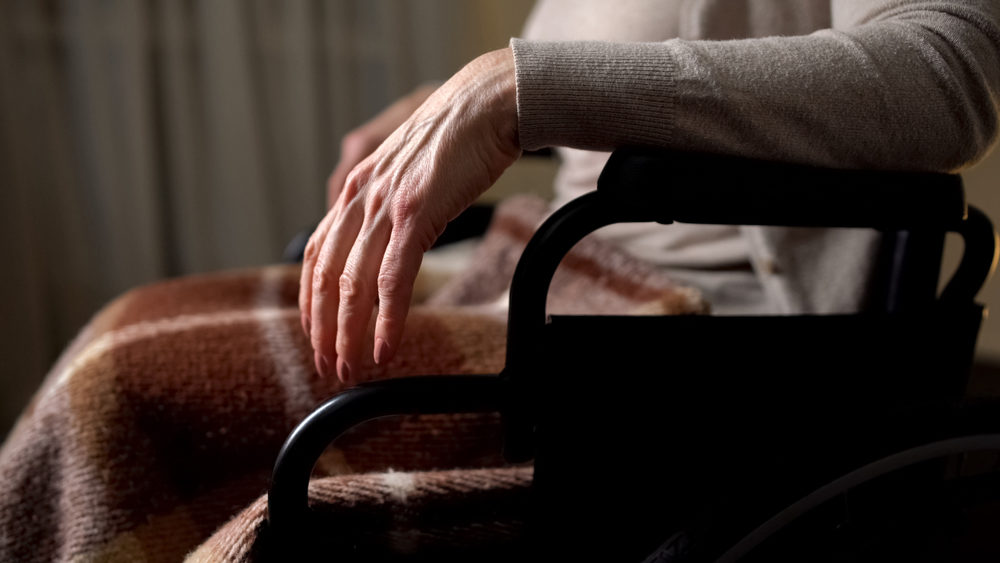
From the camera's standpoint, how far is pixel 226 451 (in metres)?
0.59

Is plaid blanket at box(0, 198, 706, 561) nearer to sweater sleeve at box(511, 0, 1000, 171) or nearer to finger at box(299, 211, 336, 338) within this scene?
finger at box(299, 211, 336, 338)

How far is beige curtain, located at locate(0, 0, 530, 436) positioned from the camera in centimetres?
170

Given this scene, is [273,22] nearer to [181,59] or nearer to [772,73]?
[181,59]

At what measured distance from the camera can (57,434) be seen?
0.58 metres

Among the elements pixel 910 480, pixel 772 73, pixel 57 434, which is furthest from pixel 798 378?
pixel 57 434

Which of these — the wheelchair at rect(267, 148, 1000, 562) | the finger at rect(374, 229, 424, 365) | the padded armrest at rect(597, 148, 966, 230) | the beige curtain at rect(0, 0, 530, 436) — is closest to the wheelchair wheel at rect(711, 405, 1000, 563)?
the wheelchair at rect(267, 148, 1000, 562)

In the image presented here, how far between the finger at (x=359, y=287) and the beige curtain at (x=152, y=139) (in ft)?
5.01

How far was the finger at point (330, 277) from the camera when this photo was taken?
19.2 inches

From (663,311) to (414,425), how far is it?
0.81ft

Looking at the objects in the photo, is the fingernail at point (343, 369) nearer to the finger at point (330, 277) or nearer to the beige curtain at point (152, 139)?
the finger at point (330, 277)

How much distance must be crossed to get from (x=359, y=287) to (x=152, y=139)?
1562mm

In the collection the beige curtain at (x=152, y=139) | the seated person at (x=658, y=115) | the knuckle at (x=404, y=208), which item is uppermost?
the seated person at (x=658, y=115)

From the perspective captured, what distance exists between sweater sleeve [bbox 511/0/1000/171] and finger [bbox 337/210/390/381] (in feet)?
0.36

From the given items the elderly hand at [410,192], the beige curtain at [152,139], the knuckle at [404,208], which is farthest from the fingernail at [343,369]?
the beige curtain at [152,139]
